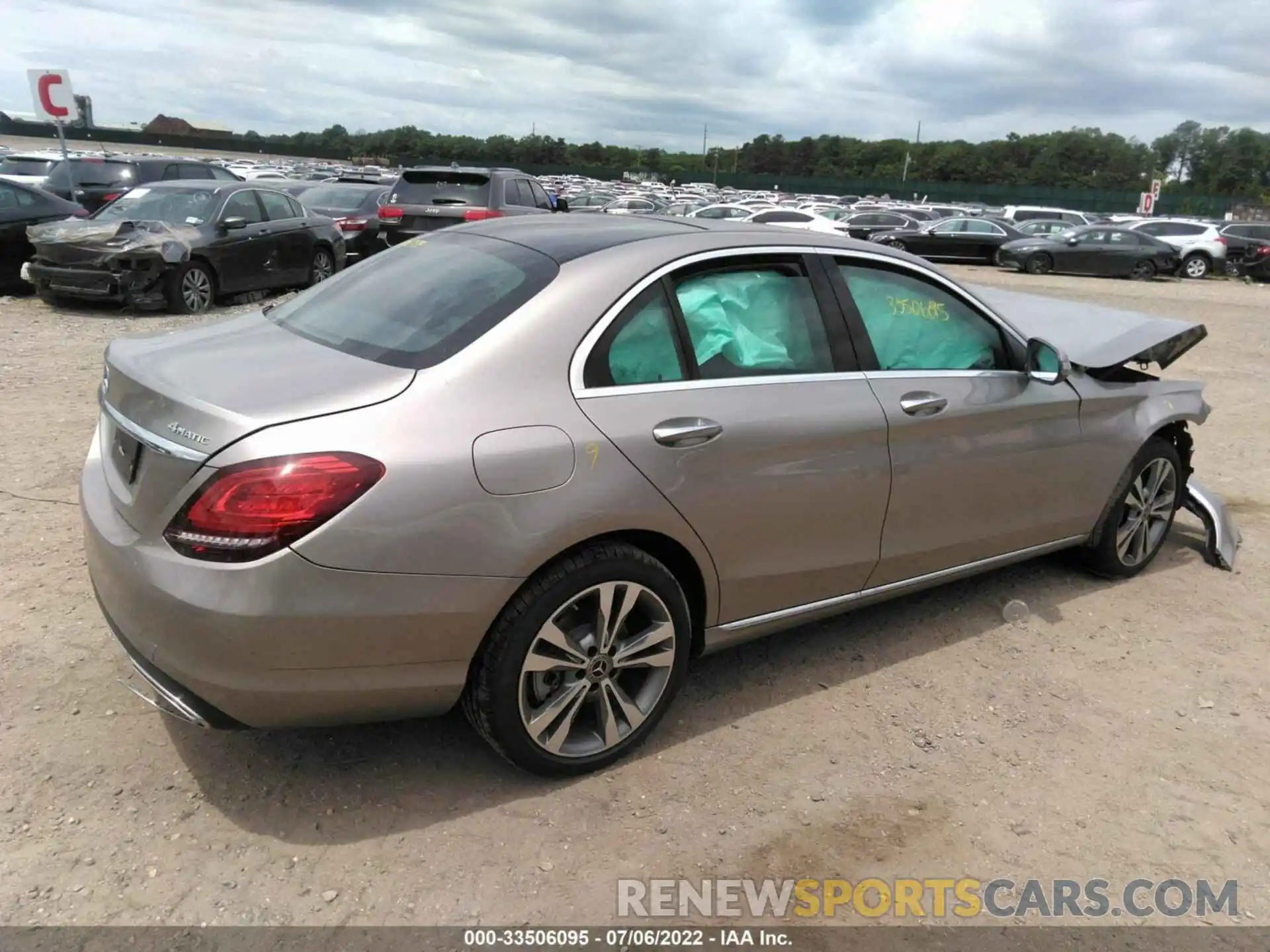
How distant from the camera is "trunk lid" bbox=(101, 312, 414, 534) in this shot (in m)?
2.49

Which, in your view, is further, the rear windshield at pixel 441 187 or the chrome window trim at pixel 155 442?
the rear windshield at pixel 441 187

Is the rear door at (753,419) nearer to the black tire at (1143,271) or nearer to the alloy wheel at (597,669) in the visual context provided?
the alloy wheel at (597,669)

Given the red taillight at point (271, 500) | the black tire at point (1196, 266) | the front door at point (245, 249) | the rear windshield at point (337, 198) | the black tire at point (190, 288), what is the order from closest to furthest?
the red taillight at point (271, 500) → the black tire at point (190, 288) → the front door at point (245, 249) → the rear windshield at point (337, 198) → the black tire at point (1196, 266)

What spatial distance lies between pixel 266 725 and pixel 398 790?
0.54 metres

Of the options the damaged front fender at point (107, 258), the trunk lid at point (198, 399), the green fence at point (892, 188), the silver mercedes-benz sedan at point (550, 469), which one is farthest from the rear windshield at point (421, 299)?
the green fence at point (892, 188)

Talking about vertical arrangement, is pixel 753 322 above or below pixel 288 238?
above

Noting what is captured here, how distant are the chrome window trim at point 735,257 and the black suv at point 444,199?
9101mm

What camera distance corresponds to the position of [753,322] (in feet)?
11.0

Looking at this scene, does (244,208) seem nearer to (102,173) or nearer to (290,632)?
(102,173)

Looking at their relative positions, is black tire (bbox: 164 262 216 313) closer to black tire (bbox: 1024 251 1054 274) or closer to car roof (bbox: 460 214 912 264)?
car roof (bbox: 460 214 912 264)

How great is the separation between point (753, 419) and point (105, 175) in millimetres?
16691

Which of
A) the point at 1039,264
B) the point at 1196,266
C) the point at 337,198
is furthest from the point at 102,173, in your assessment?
the point at 1196,266

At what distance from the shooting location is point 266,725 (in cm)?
257

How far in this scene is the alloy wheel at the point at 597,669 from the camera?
2.84m
